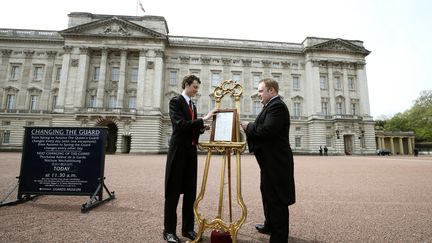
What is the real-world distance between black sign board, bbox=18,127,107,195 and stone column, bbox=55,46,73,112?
3101 centimetres

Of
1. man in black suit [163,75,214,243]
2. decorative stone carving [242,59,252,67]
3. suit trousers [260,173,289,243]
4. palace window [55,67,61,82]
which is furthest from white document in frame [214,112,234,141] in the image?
palace window [55,67,61,82]

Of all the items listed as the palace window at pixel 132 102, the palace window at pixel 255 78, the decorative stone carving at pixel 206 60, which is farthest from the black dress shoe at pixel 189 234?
the palace window at pixel 255 78

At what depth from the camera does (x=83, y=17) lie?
34531 millimetres

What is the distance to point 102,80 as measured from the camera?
1307 inches

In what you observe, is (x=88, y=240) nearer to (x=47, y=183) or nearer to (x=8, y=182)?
(x=47, y=183)

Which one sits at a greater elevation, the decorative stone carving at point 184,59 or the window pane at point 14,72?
the decorative stone carving at point 184,59

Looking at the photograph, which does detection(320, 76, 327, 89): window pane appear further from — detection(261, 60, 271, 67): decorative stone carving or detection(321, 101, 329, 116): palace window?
detection(261, 60, 271, 67): decorative stone carving

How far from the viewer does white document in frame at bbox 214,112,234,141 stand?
130 inches

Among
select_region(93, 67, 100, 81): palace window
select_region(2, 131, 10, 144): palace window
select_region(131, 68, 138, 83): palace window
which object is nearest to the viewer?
select_region(2, 131, 10, 144): palace window

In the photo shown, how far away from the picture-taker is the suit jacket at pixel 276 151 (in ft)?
10.2

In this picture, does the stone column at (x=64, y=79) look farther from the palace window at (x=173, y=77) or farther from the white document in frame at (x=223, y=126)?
the white document in frame at (x=223, y=126)

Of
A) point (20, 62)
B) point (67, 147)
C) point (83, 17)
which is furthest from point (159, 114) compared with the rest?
point (67, 147)

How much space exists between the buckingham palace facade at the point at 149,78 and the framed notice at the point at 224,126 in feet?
98.7

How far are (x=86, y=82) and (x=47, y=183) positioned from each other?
32.5m
